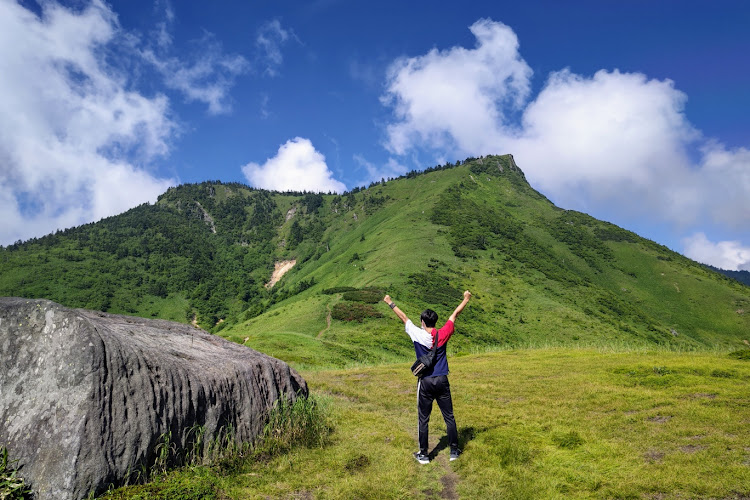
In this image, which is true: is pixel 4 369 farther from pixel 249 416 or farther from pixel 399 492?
pixel 399 492

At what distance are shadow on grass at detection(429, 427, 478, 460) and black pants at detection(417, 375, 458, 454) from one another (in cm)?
86

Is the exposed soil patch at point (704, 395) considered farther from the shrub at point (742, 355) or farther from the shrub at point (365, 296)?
the shrub at point (365, 296)

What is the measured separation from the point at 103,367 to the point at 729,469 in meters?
12.3

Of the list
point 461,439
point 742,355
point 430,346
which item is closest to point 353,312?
point 742,355

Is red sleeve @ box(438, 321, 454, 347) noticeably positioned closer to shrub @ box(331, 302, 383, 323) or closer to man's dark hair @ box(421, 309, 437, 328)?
man's dark hair @ box(421, 309, 437, 328)

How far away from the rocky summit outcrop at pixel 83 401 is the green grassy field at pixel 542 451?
766 mm

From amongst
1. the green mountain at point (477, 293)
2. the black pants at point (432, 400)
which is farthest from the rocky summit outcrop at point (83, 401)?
the green mountain at point (477, 293)

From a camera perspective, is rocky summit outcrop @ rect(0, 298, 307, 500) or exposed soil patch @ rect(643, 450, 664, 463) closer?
rocky summit outcrop @ rect(0, 298, 307, 500)

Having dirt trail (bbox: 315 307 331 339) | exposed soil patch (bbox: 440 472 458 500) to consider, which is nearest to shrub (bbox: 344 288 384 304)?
dirt trail (bbox: 315 307 331 339)

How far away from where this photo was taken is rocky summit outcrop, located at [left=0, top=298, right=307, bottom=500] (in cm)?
617

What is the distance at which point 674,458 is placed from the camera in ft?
28.2

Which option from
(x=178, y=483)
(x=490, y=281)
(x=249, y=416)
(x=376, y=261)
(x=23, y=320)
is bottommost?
(x=178, y=483)

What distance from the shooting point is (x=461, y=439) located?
1105 cm

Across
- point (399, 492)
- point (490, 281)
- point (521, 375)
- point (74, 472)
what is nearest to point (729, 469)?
point (399, 492)
